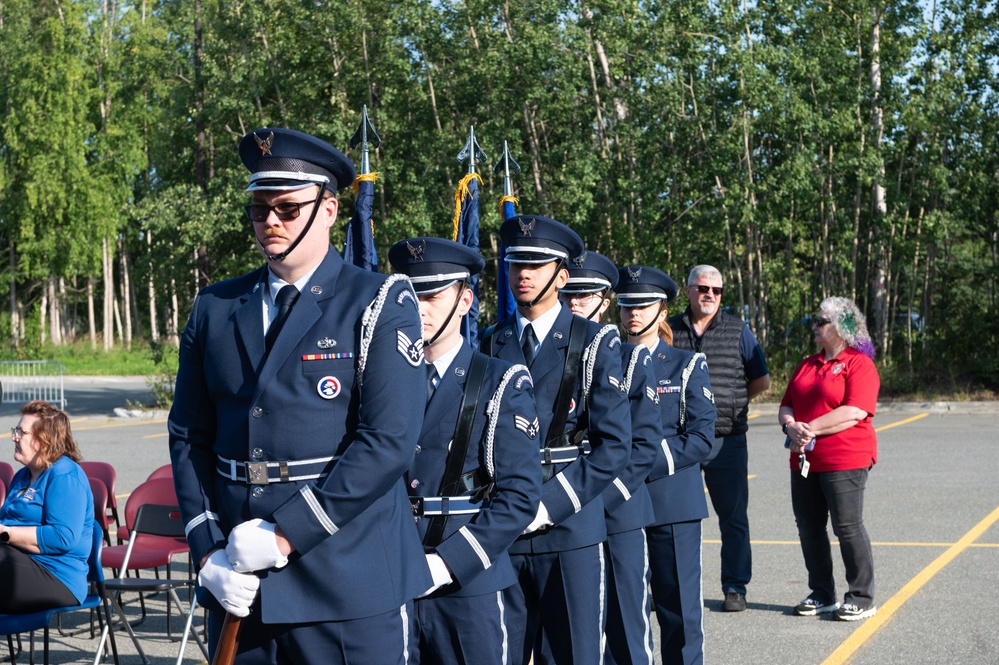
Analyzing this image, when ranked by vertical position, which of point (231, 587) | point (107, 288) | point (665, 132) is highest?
point (665, 132)

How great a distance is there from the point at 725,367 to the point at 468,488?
168 inches

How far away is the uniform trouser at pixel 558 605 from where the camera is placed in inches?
165

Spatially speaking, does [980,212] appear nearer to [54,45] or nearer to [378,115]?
[378,115]

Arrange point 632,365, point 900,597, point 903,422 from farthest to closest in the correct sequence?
1. point 903,422
2. point 900,597
3. point 632,365

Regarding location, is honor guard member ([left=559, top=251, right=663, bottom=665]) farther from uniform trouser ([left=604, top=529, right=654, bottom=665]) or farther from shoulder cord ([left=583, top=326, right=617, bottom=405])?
shoulder cord ([left=583, top=326, right=617, bottom=405])

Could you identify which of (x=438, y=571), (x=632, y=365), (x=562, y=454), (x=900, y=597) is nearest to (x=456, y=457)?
(x=438, y=571)

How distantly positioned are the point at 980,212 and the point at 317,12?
13.6 m

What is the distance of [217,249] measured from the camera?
79.7 feet

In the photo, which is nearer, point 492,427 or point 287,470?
point 287,470

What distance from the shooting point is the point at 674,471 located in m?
5.64

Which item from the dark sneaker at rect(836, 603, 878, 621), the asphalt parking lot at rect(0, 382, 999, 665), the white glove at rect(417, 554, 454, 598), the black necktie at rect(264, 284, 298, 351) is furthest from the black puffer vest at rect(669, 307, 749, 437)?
the black necktie at rect(264, 284, 298, 351)

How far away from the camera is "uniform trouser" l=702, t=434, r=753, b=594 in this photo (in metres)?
7.19

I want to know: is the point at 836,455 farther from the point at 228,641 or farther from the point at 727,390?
the point at 228,641

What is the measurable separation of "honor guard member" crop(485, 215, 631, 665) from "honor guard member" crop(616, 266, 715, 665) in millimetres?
1043
